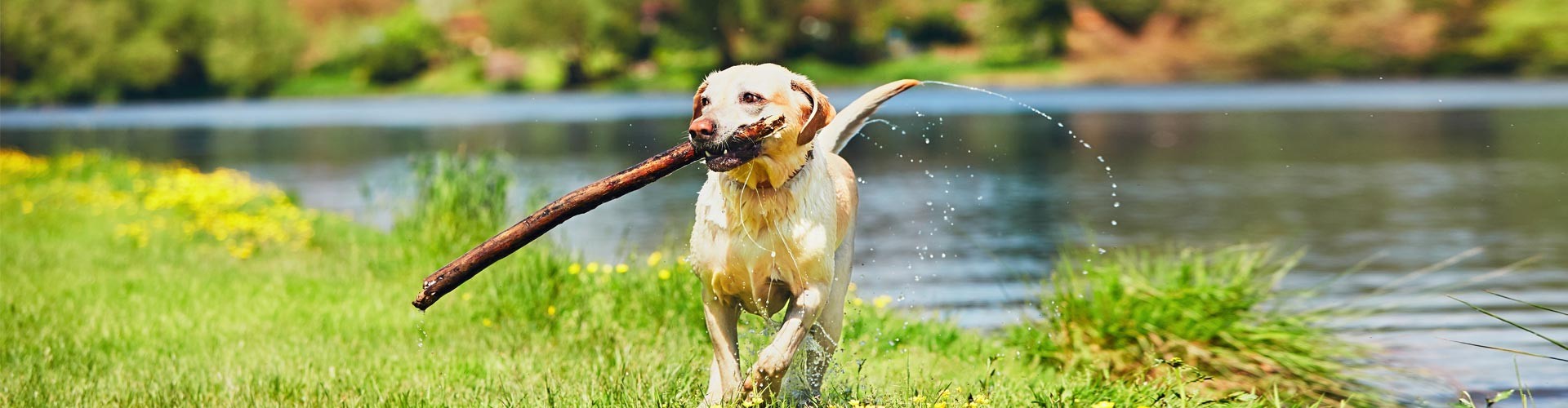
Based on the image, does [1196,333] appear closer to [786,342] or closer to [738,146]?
[786,342]

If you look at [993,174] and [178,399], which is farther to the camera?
[993,174]

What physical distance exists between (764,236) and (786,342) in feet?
1.31

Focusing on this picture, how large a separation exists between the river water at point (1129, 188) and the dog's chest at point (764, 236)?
520 mm

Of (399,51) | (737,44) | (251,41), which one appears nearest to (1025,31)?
(737,44)

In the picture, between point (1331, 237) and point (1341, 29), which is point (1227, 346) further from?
point (1341, 29)

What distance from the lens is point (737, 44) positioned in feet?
279

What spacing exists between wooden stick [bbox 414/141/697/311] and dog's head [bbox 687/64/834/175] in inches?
7.9

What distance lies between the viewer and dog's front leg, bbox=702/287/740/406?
4918 mm

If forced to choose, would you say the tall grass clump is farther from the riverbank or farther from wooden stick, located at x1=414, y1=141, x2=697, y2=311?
the riverbank

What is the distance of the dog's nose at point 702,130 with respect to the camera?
422cm

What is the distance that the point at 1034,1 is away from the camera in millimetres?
71938

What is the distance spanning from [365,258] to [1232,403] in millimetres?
7732

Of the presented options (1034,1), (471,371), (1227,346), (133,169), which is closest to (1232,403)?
(1227,346)

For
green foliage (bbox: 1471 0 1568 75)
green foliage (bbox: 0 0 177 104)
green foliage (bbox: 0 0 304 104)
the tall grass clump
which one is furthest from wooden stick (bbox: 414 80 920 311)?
green foliage (bbox: 0 0 304 104)
